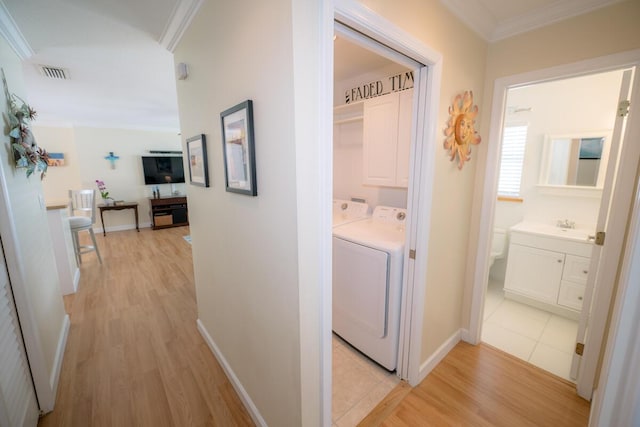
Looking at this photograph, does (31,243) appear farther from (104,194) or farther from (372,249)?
(104,194)

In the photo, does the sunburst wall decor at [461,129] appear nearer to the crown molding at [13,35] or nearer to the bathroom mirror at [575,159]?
the bathroom mirror at [575,159]

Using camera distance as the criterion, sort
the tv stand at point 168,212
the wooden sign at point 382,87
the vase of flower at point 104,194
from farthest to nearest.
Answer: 1. the tv stand at point 168,212
2. the vase of flower at point 104,194
3. the wooden sign at point 382,87

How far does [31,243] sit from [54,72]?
1.98 m

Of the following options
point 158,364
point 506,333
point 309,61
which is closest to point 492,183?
point 506,333

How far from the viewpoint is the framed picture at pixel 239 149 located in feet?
3.87

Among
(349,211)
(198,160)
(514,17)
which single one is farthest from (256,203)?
(514,17)

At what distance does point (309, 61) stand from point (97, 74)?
300cm

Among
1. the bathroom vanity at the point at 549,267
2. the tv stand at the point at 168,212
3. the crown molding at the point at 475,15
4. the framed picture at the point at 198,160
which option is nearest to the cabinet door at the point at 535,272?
the bathroom vanity at the point at 549,267

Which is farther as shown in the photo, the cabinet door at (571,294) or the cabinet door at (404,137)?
the cabinet door at (571,294)

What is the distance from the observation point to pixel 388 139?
2105 millimetres

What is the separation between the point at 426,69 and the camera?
148cm

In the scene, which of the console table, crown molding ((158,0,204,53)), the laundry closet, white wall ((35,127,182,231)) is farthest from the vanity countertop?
white wall ((35,127,182,231))

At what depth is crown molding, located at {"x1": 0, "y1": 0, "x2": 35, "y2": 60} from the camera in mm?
1562

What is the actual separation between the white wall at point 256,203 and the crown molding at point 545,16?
1645 mm
